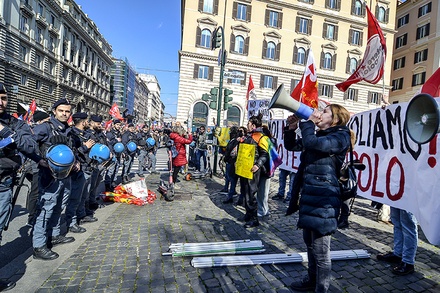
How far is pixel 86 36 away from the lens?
2205 inches

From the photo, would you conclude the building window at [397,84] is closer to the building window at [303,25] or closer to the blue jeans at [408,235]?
the building window at [303,25]

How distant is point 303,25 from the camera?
3550 cm

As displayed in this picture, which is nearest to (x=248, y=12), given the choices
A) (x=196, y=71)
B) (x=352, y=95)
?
(x=196, y=71)

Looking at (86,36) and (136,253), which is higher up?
(86,36)

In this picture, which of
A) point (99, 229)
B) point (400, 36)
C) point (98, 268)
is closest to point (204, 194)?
point (99, 229)

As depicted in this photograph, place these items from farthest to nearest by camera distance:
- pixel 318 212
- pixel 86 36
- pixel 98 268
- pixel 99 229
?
pixel 86 36, pixel 99 229, pixel 98 268, pixel 318 212

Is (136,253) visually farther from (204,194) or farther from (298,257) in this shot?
(204,194)

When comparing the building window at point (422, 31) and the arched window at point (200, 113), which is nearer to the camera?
the arched window at point (200, 113)

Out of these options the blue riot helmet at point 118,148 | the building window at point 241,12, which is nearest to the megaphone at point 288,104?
the blue riot helmet at point 118,148

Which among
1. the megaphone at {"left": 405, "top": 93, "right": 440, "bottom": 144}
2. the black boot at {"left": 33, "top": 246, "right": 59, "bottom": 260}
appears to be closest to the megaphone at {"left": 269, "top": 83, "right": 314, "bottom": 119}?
the megaphone at {"left": 405, "top": 93, "right": 440, "bottom": 144}

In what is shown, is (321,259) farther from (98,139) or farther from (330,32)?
(330,32)

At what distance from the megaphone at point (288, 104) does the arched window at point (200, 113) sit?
29.6 metres

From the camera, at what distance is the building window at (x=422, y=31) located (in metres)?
35.1

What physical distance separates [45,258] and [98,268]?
0.77m
